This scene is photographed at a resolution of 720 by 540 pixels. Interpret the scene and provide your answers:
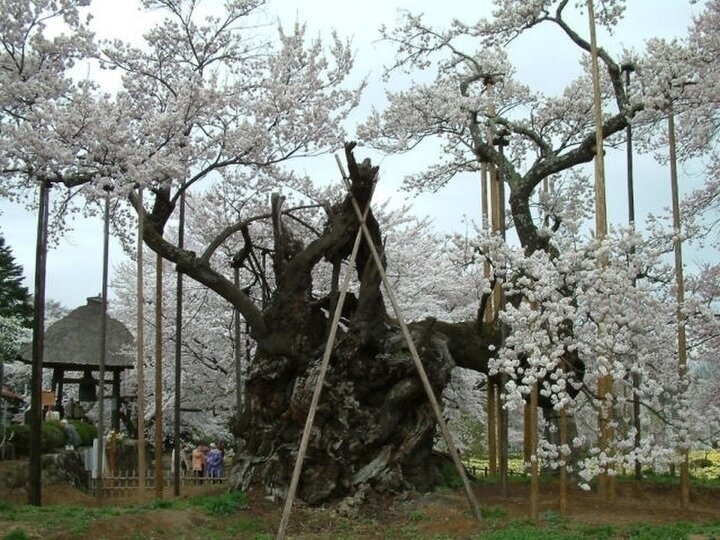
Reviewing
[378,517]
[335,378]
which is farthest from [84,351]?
[378,517]

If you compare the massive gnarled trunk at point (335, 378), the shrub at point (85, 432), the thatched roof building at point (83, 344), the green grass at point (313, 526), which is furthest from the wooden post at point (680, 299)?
the shrub at point (85, 432)

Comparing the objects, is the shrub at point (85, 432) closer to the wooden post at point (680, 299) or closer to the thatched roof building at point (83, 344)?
the thatched roof building at point (83, 344)

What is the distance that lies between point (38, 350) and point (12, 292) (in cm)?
2367

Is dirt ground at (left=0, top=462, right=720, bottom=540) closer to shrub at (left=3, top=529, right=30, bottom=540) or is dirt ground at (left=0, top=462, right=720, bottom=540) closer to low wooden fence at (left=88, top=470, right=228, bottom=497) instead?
shrub at (left=3, top=529, right=30, bottom=540)

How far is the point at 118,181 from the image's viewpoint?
34.4 ft

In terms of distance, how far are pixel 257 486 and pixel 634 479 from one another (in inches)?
287

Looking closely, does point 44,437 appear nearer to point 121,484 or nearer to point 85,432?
point 121,484

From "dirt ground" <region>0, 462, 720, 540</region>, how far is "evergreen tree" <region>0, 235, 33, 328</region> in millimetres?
22495

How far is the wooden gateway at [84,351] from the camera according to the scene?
19.6 metres

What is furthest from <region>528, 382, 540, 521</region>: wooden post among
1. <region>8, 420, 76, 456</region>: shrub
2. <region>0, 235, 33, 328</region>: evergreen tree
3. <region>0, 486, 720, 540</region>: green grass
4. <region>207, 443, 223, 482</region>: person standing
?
<region>0, 235, 33, 328</region>: evergreen tree

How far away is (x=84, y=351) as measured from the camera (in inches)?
782

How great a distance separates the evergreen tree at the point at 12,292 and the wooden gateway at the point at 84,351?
10617mm

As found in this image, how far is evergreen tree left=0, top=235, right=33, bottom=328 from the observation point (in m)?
31.3

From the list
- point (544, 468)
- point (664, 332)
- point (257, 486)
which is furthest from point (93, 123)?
point (544, 468)
